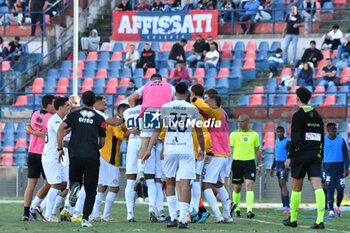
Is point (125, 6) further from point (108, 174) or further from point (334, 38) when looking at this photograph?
point (108, 174)

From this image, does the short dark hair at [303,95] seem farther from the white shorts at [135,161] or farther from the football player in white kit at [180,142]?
the white shorts at [135,161]

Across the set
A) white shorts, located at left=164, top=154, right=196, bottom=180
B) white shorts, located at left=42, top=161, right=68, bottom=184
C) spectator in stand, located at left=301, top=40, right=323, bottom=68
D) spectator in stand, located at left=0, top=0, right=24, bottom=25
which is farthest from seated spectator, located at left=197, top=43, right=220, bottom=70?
white shorts, located at left=164, top=154, right=196, bottom=180

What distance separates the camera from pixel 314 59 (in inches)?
1038

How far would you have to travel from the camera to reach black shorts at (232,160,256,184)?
17094 mm

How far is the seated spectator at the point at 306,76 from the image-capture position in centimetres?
2534

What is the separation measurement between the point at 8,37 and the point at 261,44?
10.0 meters

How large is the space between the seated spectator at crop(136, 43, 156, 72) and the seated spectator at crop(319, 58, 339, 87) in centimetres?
624

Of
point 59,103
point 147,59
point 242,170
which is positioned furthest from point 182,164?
point 147,59

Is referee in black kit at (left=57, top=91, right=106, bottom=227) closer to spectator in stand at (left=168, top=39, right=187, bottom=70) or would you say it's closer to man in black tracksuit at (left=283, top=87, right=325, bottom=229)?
man in black tracksuit at (left=283, top=87, right=325, bottom=229)

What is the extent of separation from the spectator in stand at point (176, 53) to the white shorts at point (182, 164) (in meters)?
15.6

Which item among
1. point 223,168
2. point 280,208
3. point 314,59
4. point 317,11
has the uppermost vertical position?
point 317,11

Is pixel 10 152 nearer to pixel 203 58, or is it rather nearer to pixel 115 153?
pixel 203 58

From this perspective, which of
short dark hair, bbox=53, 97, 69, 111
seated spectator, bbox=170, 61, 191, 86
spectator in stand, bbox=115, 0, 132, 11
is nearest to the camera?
short dark hair, bbox=53, 97, 69, 111

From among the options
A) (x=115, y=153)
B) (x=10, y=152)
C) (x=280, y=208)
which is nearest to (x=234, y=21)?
(x=10, y=152)
